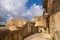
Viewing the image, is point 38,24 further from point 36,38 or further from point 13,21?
point 36,38

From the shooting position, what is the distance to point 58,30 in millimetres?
8641

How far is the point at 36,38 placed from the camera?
514 inches

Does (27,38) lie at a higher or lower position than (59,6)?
lower

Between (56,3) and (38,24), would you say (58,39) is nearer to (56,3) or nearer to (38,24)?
(56,3)

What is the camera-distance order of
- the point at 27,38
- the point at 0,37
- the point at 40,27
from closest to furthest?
1. the point at 0,37
2. the point at 27,38
3. the point at 40,27

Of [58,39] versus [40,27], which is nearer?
[58,39]

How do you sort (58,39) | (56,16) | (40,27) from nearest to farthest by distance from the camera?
(58,39) < (56,16) < (40,27)

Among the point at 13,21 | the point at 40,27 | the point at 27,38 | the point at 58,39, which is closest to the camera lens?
the point at 58,39

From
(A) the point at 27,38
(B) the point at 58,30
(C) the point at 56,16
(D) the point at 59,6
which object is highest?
(D) the point at 59,6

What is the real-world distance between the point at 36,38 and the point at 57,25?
446 cm

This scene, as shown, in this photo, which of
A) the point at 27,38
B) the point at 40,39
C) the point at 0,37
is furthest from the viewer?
the point at 27,38

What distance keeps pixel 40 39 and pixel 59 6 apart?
14.2 ft

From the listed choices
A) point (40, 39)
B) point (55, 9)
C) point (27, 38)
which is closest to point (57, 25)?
point (55, 9)

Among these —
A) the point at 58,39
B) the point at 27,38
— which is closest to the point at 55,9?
the point at 58,39
